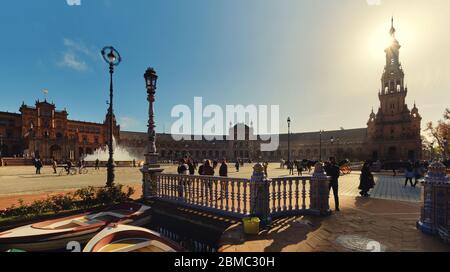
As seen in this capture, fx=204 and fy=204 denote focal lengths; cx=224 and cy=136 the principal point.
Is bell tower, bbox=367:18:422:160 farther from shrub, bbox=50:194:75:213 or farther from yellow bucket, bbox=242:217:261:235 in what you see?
shrub, bbox=50:194:75:213

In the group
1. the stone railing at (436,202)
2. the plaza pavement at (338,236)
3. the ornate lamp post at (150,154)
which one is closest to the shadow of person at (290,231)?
the plaza pavement at (338,236)

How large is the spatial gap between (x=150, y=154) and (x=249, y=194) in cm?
495

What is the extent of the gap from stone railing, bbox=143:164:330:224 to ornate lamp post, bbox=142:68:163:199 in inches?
1.7

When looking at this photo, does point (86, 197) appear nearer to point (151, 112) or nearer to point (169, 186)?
point (169, 186)

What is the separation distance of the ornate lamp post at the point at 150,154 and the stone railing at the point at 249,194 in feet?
0.14

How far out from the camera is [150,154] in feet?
29.7

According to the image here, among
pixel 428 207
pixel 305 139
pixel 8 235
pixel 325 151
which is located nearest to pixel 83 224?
pixel 8 235

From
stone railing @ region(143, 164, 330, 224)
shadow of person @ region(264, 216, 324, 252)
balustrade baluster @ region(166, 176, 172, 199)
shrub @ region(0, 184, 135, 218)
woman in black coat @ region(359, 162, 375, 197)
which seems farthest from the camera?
woman in black coat @ region(359, 162, 375, 197)

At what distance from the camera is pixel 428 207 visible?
17.1 ft

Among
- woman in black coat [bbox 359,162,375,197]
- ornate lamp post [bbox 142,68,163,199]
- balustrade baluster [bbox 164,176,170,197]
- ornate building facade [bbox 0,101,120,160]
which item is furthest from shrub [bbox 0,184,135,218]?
ornate building facade [bbox 0,101,120,160]

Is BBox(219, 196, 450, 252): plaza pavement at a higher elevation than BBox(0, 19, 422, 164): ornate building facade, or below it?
below

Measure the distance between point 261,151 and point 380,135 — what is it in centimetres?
5590

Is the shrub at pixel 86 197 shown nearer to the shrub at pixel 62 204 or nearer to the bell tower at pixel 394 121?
the shrub at pixel 62 204

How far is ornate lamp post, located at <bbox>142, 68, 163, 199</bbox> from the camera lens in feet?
29.7
